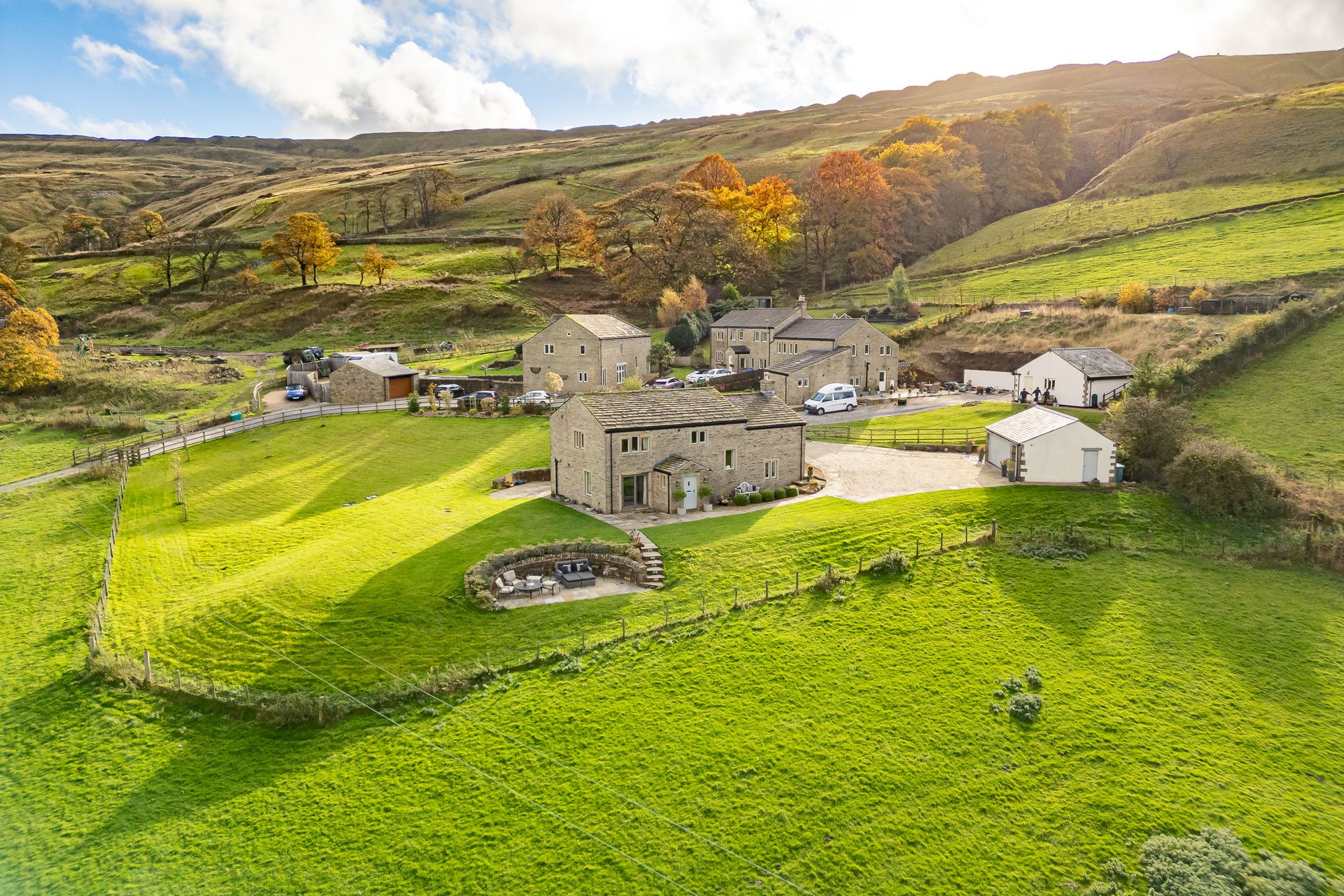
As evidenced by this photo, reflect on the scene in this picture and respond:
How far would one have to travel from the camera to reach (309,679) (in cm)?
2509

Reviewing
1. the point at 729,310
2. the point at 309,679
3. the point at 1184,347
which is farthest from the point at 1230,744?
the point at 729,310

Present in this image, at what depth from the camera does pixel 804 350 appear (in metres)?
67.1

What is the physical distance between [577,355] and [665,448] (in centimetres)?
2900

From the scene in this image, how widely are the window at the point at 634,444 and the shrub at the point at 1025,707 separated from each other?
63.1ft

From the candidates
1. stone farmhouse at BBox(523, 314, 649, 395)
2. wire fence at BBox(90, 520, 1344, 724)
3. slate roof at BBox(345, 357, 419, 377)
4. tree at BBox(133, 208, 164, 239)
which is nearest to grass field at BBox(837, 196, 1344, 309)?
stone farmhouse at BBox(523, 314, 649, 395)

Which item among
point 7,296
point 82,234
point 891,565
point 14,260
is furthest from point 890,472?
point 82,234

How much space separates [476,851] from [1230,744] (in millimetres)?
21071

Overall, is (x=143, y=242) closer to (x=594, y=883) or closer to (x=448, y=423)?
(x=448, y=423)

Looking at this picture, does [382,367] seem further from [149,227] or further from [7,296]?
[149,227]

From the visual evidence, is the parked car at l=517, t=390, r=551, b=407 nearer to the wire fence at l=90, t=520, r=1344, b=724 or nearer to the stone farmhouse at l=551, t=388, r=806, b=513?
the stone farmhouse at l=551, t=388, r=806, b=513

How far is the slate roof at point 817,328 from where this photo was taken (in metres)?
65.2

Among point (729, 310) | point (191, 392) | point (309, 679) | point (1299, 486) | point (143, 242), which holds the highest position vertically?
point (143, 242)

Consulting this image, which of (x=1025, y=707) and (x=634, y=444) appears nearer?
(x=1025, y=707)

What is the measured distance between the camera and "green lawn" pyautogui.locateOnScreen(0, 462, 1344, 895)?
19.1 m
